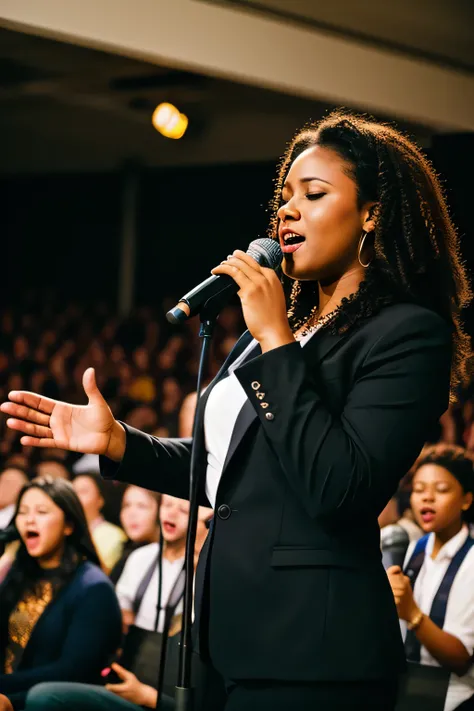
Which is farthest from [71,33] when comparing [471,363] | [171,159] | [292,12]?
[171,159]

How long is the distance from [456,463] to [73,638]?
1.33 meters

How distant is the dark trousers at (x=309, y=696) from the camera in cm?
125

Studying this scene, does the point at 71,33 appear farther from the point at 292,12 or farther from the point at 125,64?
the point at 125,64

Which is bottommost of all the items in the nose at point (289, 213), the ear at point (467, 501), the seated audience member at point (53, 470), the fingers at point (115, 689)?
the fingers at point (115, 689)

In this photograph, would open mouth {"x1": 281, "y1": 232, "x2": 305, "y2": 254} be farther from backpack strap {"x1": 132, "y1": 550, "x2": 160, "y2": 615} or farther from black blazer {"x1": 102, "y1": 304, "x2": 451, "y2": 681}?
backpack strap {"x1": 132, "y1": 550, "x2": 160, "y2": 615}

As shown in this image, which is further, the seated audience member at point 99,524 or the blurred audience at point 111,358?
the blurred audience at point 111,358

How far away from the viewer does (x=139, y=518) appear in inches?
147

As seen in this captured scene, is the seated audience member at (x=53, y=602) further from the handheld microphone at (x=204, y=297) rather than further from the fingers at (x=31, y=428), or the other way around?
the handheld microphone at (x=204, y=297)

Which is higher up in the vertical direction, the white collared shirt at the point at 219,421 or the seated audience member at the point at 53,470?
the seated audience member at the point at 53,470

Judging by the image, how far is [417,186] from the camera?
146 centimetres

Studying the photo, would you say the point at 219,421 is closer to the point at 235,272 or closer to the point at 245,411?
the point at 245,411

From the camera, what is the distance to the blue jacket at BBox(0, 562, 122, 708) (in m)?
3.17

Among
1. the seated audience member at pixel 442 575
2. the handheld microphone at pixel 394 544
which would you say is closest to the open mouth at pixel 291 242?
the seated audience member at pixel 442 575

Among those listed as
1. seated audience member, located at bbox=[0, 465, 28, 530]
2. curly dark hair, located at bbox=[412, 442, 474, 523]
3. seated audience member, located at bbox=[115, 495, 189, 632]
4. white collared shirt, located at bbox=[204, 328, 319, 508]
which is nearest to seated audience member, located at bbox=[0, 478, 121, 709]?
seated audience member, located at bbox=[115, 495, 189, 632]
